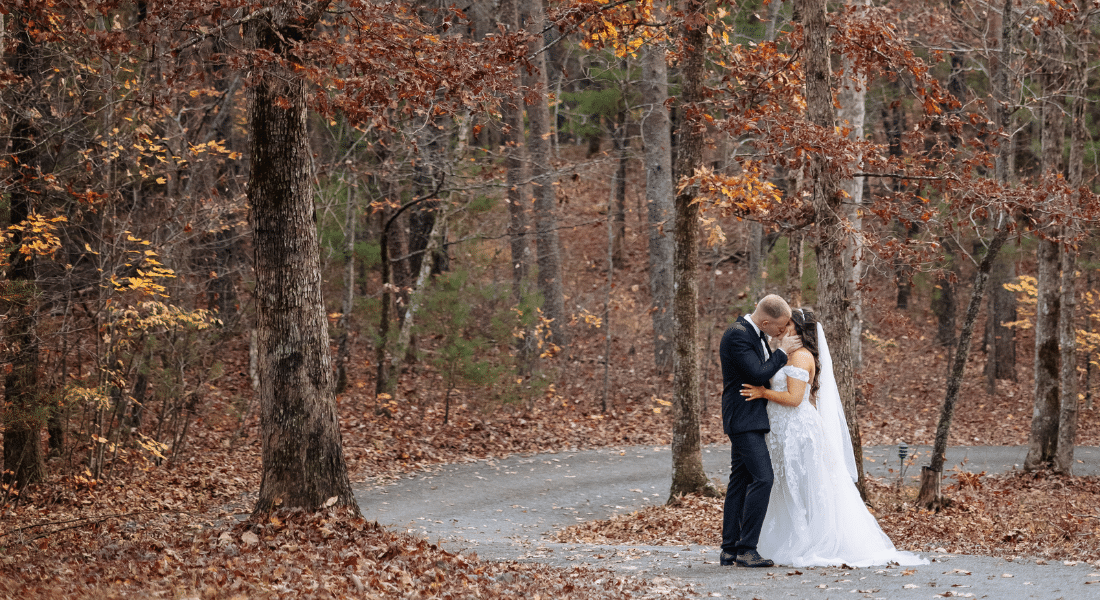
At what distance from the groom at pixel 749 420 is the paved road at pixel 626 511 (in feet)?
0.96

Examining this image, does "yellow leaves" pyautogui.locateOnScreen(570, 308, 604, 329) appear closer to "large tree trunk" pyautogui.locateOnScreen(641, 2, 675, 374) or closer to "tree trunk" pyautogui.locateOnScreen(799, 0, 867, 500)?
"large tree trunk" pyautogui.locateOnScreen(641, 2, 675, 374)

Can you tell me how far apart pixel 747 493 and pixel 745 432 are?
46 cm

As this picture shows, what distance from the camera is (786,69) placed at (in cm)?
1155

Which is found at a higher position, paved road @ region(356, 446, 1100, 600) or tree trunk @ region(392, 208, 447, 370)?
tree trunk @ region(392, 208, 447, 370)

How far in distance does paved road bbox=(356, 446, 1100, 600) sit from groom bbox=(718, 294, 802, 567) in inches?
11.6

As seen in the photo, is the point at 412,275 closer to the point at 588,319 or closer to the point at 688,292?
the point at 588,319

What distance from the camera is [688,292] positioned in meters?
11.1

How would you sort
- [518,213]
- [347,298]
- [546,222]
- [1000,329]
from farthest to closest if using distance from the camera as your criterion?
[1000,329], [518,213], [546,222], [347,298]

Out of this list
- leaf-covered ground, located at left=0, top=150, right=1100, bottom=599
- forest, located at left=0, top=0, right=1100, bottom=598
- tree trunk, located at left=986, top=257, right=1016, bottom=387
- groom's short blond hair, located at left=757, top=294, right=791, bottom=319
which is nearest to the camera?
leaf-covered ground, located at left=0, top=150, right=1100, bottom=599

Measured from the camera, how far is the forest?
784 centimetres

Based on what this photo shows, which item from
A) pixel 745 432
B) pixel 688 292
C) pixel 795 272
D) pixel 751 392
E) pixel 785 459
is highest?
pixel 795 272

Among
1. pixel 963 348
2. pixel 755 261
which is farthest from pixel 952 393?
pixel 755 261

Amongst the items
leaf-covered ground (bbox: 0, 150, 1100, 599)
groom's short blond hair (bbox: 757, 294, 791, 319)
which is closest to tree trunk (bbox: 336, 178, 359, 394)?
leaf-covered ground (bbox: 0, 150, 1100, 599)

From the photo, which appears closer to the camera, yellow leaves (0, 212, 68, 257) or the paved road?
the paved road
